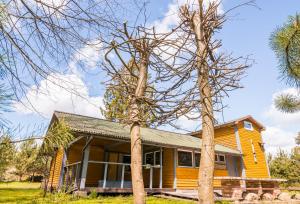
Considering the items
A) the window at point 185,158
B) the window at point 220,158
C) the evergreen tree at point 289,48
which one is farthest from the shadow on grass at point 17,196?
the window at point 220,158

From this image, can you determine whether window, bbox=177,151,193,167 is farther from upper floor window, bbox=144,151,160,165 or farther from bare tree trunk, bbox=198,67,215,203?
bare tree trunk, bbox=198,67,215,203

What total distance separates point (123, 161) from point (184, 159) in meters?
4.22

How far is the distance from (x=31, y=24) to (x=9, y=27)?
0.25m

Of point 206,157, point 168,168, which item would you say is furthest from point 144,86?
point 168,168

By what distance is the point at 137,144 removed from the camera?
9.55ft

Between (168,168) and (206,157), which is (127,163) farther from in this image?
(206,157)

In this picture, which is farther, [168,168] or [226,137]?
[226,137]

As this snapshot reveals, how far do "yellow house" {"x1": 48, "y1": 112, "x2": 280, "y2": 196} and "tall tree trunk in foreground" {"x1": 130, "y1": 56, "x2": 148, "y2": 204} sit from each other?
7310mm

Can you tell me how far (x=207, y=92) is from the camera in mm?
2555

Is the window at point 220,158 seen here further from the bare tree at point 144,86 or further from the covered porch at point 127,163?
the bare tree at point 144,86

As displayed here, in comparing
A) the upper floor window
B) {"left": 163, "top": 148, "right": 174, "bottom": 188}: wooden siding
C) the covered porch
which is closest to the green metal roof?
the covered porch

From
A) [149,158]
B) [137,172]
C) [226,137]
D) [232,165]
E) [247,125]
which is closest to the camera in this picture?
[137,172]

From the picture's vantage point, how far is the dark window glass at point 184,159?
14898 millimetres

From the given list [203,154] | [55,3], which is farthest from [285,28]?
[55,3]
